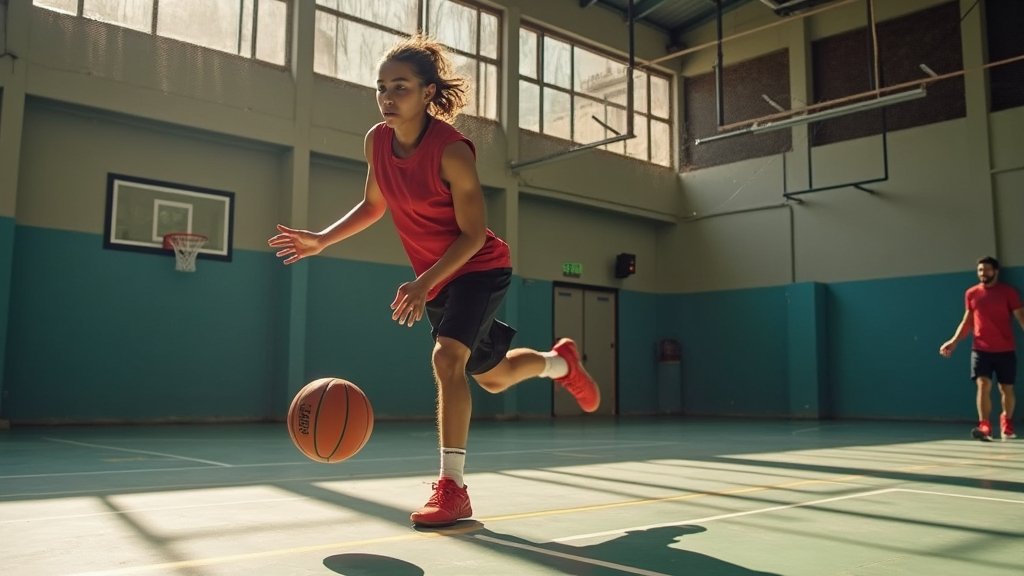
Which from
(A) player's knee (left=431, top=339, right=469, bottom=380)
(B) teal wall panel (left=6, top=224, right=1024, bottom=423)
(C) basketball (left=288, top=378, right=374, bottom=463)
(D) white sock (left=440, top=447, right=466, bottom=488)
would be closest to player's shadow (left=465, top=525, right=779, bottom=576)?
(D) white sock (left=440, top=447, right=466, bottom=488)

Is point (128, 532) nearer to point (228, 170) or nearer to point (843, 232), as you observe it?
point (228, 170)

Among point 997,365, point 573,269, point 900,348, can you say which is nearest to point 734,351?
point 900,348

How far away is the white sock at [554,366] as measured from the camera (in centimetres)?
420

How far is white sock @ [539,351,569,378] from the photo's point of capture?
165 inches

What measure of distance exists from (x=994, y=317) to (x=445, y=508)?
7249 millimetres

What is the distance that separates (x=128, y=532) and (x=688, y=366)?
1484 centimetres

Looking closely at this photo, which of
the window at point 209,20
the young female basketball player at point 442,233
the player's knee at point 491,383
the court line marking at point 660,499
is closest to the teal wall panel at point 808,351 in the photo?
the window at point 209,20

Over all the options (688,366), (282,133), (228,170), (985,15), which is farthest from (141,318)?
(985,15)

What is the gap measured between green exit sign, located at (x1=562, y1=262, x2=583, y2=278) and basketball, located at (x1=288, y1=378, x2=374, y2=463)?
1237 centimetres

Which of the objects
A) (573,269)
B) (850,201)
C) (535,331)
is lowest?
(535,331)

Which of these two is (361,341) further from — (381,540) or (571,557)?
(571,557)

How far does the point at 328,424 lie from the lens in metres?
3.20

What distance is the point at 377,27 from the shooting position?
12.9 meters

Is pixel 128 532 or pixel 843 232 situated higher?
→ pixel 843 232
